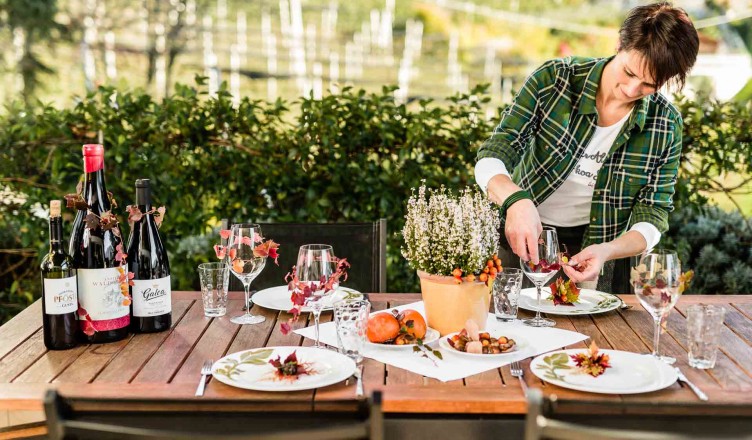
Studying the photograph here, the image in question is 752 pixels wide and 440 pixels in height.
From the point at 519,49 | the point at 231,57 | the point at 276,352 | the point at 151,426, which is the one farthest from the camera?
the point at 519,49

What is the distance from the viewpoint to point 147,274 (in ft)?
5.60

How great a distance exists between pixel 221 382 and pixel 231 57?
24.6 feet

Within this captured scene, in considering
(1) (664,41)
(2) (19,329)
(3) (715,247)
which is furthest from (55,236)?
(3) (715,247)

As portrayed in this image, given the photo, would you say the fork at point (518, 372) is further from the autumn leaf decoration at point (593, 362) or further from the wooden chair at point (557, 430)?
the wooden chair at point (557, 430)

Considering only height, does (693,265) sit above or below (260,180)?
below

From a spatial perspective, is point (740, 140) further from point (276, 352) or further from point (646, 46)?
point (276, 352)

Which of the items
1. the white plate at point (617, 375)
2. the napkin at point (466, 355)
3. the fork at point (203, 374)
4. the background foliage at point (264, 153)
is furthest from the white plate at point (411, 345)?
the background foliage at point (264, 153)

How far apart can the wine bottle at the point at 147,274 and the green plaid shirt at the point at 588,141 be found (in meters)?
1.01

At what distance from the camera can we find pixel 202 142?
3197 millimetres

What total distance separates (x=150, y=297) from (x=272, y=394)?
479 mm

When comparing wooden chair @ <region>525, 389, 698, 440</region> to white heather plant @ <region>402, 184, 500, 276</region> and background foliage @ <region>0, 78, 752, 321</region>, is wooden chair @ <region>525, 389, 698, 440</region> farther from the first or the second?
background foliage @ <region>0, 78, 752, 321</region>

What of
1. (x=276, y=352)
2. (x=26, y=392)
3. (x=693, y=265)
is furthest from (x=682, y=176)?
(x=26, y=392)

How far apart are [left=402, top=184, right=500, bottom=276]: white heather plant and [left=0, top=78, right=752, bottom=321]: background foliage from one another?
154 centimetres

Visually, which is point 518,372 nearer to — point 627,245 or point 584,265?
point 584,265
